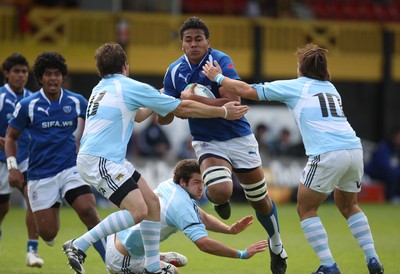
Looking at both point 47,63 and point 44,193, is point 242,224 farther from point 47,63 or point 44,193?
point 47,63

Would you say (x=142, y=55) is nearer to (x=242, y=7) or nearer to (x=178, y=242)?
(x=242, y=7)

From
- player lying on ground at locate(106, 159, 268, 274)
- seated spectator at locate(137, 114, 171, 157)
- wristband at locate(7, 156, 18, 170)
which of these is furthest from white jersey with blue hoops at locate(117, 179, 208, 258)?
seated spectator at locate(137, 114, 171, 157)

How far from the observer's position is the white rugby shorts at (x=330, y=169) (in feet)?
30.7

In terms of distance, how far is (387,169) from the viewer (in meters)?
23.9

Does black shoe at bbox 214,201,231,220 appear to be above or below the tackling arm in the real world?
above

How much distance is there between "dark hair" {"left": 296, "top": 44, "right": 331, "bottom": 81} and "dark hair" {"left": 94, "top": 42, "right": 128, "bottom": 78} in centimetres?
187

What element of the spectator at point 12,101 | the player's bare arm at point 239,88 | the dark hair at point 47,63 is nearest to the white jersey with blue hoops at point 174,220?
the player's bare arm at point 239,88

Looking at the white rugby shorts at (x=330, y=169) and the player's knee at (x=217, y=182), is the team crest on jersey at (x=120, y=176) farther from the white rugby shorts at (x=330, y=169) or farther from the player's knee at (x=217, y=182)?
the white rugby shorts at (x=330, y=169)

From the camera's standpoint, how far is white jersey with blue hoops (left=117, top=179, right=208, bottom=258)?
9.37m

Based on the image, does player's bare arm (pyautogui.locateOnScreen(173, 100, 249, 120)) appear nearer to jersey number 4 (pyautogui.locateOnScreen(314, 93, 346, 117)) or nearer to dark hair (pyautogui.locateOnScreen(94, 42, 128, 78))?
dark hair (pyautogui.locateOnScreen(94, 42, 128, 78))

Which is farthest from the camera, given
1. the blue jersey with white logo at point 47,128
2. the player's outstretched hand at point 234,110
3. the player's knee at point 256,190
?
the blue jersey with white logo at point 47,128

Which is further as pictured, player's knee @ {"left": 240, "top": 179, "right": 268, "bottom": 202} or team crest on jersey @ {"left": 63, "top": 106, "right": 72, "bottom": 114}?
team crest on jersey @ {"left": 63, "top": 106, "right": 72, "bottom": 114}

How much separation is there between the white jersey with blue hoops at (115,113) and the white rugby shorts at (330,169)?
1.57m

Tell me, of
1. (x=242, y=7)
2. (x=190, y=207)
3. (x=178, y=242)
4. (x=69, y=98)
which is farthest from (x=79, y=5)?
(x=190, y=207)
